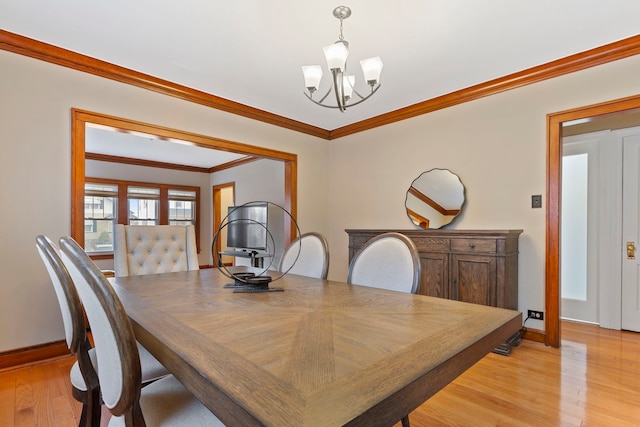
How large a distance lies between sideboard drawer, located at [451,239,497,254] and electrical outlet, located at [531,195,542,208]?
560 millimetres

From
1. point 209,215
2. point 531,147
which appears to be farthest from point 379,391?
point 209,215

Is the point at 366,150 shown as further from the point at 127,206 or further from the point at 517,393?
the point at 127,206

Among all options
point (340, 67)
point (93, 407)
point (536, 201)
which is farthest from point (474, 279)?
point (93, 407)

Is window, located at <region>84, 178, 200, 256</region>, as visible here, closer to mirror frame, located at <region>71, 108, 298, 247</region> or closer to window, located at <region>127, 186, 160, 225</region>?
window, located at <region>127, 186, 160, 225</region>

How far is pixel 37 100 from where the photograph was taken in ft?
8.21

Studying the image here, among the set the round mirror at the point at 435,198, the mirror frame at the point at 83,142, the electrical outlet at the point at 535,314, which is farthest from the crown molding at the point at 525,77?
the electrical outlet at the point at 535,314

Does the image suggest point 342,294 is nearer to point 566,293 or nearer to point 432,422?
point 432,422

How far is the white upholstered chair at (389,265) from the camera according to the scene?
1673mm

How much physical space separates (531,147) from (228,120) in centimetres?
302

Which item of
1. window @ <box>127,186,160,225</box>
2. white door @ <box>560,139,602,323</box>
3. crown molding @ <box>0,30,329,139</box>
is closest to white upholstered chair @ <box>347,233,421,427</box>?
crown molding @ <box>0,30,329,139</box>

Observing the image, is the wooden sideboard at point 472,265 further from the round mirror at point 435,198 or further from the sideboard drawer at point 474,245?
the round mirror at point 435,198

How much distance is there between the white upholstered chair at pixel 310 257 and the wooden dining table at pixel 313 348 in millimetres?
602

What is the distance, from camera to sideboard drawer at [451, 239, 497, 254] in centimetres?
271

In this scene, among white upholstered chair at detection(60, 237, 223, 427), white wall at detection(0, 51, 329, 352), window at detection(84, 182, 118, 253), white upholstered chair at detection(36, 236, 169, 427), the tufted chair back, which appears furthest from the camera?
window at detection(84, 182, 118, 253)
